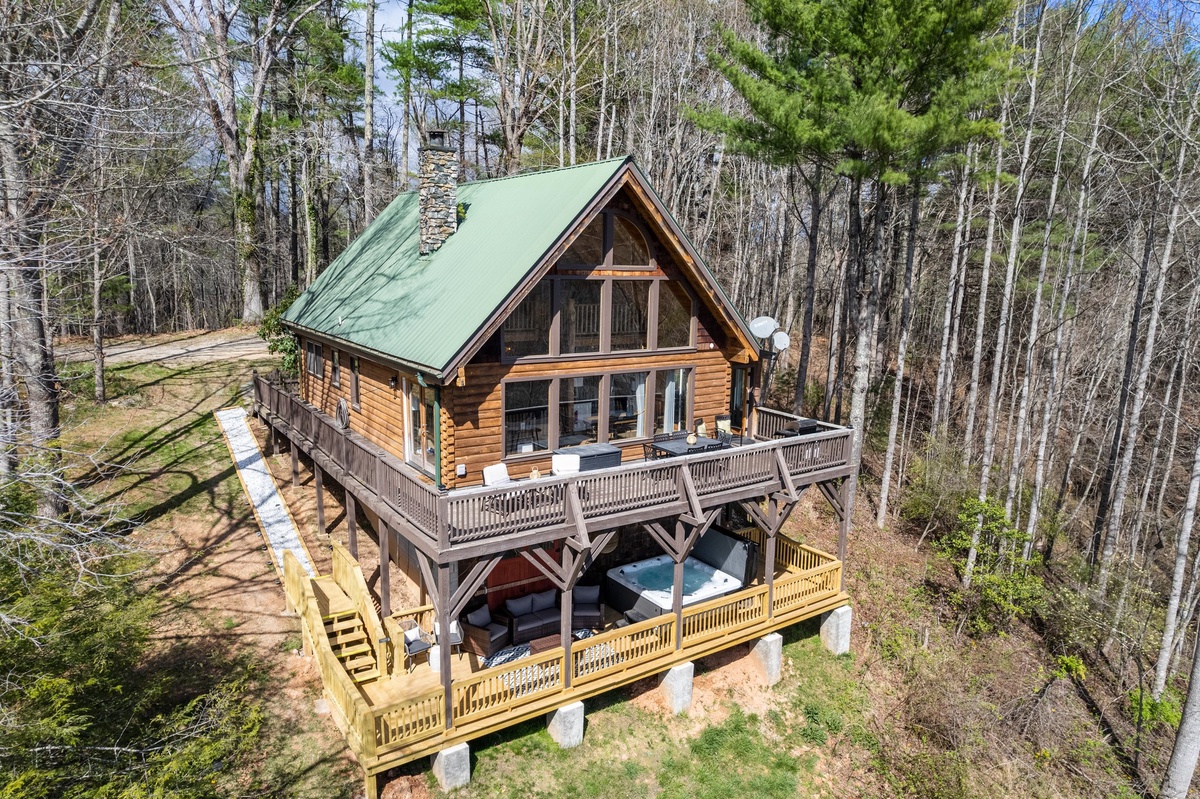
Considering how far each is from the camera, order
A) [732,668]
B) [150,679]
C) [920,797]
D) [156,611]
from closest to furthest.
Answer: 1. [150,679]
2. [920,797]
3. [156,611]
4. [732,668]

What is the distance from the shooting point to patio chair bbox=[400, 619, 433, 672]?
11672 millimetres

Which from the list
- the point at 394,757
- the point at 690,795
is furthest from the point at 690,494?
the point at 394,757

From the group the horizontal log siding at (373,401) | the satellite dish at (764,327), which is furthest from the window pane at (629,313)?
the horizontal log siding at (373,401)

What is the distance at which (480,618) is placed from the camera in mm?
12844

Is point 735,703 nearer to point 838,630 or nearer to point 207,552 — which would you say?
point 838,630

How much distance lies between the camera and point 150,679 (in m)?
11.3

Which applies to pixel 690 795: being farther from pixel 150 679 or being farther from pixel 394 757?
pixel 150 679

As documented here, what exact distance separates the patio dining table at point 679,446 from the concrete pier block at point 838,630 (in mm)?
4531

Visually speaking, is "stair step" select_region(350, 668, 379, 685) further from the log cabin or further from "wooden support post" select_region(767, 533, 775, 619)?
"wooden support post" select_region(767, 533, 775, 619)

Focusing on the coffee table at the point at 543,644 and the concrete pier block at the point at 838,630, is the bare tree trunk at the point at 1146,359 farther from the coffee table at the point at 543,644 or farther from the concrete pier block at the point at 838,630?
the coffee table at the point at 543,644

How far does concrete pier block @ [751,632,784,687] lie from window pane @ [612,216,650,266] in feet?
26.1

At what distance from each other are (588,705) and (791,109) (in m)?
13.0

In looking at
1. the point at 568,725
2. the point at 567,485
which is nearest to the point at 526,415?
the point at 567,485

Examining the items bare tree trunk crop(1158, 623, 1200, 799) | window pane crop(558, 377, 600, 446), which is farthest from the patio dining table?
bare tree trunk crop(1158, 623, 1200, 799)
